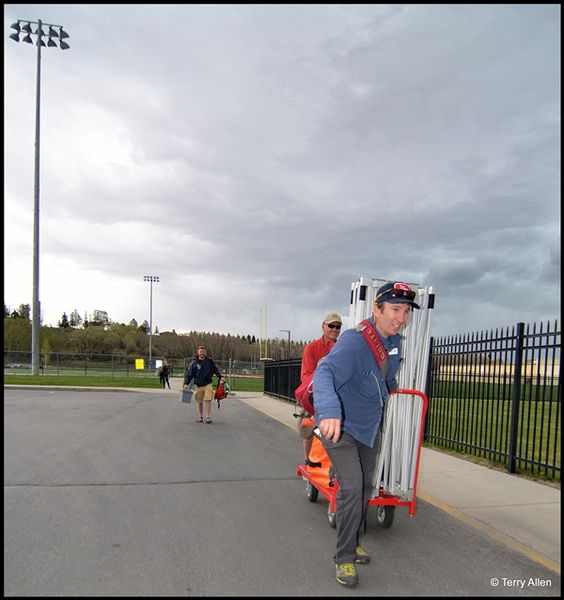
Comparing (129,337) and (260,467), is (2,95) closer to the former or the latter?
(260,467)

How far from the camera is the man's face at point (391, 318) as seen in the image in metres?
3.69

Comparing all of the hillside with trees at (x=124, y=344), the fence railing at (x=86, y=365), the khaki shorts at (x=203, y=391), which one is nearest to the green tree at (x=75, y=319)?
the hillside with trees at (x=124, y=344)

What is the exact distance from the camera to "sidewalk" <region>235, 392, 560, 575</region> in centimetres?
442

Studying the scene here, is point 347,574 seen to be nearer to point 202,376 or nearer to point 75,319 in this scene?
point 202,376

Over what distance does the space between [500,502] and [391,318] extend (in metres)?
3.22

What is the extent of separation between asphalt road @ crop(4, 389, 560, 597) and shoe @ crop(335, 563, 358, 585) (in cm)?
6

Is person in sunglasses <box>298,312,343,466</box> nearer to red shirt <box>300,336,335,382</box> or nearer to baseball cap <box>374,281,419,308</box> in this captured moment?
red shirt <box>300,336,335,382</box>

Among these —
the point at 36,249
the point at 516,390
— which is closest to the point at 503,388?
the point at 516,390

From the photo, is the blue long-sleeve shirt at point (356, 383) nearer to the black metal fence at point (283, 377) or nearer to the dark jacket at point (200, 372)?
the dark jacket at point (200, 372)

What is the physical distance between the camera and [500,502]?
5.62 metres

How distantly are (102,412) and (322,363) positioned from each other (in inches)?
441

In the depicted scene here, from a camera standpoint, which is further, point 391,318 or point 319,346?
point 319,346

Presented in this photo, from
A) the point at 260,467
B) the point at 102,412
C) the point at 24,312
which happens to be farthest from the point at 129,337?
the point at 260,467

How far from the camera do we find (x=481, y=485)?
20.9 ft
